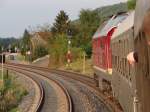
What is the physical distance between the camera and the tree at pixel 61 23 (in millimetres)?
91662

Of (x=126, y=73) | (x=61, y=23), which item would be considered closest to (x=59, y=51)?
(x=61, y=23)

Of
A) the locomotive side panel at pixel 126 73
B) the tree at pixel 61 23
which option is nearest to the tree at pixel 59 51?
the tree at pixel 61 23

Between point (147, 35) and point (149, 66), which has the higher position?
point (147, 35)

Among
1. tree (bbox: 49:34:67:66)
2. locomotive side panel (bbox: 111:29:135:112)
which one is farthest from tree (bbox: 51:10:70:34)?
locomotive side panel (bbox: 111:29:135:112)

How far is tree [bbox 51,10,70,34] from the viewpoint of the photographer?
301ft

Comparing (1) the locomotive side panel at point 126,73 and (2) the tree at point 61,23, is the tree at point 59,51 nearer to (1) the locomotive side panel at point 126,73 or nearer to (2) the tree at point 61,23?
(2) the tree at point 61,23

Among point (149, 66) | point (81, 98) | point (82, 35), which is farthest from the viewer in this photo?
point (82, 35)

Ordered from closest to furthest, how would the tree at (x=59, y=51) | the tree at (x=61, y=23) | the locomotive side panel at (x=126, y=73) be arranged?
the locomotive side panel at (x=126, y=73) → the tree at (x=59, y=51) → the tree at (x=61, y=23)

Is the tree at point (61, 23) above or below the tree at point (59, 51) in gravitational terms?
above

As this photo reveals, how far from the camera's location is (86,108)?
2088 cm

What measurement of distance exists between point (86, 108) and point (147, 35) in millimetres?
16937

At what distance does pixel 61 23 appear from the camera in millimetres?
92750

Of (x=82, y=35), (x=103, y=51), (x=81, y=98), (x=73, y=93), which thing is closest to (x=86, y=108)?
(x=103, y=51)

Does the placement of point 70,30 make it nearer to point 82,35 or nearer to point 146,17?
point 82,35
